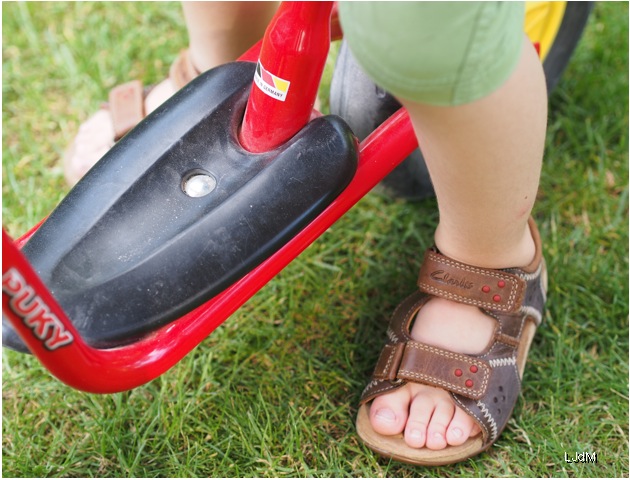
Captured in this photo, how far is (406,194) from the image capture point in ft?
4.51

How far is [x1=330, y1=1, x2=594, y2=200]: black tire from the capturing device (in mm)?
1216

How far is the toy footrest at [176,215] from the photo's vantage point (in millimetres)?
872

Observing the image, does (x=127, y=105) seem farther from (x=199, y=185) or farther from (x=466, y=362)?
(x=466, y=362)

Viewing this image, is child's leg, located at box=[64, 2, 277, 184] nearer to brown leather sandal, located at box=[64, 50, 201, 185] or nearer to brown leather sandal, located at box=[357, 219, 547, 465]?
brown leather sandal, located at box=[64, 50, 201, 185]

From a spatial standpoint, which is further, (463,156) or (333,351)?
(333,351)

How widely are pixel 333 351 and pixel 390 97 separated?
40 cm

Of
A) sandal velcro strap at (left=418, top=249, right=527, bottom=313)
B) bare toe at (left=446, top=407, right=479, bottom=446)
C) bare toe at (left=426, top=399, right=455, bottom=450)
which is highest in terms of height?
sandal velcro strap at (left=418, top=249, right=527, bottom=313)

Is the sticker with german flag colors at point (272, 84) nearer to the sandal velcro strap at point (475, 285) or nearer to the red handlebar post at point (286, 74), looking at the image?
the red handlebar post at point (286, 74)

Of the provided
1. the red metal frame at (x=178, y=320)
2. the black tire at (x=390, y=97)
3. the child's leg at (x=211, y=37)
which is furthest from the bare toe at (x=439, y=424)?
the child's leg at (x=211, y=37)

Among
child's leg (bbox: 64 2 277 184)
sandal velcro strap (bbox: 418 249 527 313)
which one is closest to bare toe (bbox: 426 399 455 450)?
sandal velcro strap (bbox: 418 249 527 313)

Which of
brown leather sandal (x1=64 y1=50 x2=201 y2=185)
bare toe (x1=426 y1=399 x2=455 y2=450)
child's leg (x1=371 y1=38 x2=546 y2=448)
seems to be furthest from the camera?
brown leather sandal (x1=64 y1=50 x2=201 y2=185)

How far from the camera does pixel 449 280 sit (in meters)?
1.08

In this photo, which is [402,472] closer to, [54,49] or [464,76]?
[464,76]

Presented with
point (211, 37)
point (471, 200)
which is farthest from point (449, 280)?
point (211, 37)
